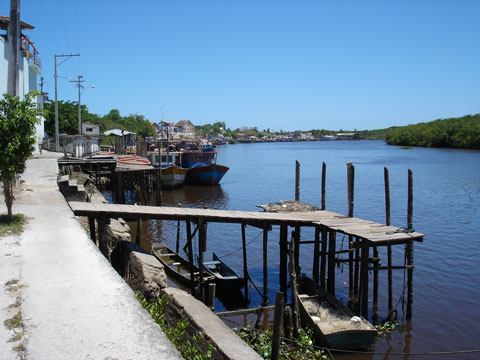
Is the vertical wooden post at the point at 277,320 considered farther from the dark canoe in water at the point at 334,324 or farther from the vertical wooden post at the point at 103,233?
the vertical wooden post at the point at 103,233

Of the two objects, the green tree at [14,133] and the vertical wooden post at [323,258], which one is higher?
the green tree at [14,133]

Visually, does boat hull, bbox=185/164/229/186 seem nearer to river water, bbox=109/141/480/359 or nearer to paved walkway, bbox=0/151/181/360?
river water, bbox=109/141/480/359

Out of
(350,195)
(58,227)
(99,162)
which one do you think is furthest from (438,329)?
(99,162)

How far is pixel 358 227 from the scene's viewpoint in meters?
11.3

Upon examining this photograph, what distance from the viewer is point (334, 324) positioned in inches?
382

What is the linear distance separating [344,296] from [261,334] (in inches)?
186

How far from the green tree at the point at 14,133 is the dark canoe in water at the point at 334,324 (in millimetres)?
7246

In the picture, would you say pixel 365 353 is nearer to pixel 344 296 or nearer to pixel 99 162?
pixel 344 296

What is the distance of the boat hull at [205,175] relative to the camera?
41188 mm

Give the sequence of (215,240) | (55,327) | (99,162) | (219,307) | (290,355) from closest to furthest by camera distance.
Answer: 1. (55,327)
2. (290,355)
3. (219,307)
4. (215,240)
5. (99,162)

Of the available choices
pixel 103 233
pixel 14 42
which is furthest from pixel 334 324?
pixel 14 42

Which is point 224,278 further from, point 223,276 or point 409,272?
point 409,272

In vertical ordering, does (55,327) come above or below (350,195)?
below

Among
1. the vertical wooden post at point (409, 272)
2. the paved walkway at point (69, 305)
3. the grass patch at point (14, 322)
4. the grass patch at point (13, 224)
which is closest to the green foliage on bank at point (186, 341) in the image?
the paved walkway at point (69, 305)
